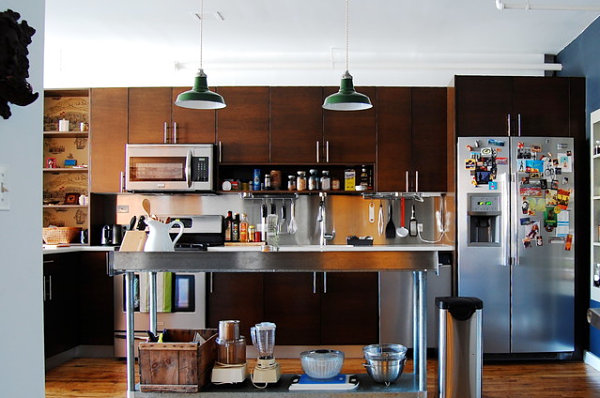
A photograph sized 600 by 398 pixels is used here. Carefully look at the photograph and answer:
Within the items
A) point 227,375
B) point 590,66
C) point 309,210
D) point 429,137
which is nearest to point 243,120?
point 309,210

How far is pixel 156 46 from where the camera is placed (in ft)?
18.8

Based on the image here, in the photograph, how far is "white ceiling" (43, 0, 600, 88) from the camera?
469 cm

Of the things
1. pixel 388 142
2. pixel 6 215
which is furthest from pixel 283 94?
pixel 6 215

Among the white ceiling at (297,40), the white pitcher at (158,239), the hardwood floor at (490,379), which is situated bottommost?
the hardwood floor at (490,379)

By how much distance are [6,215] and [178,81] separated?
4614 mm

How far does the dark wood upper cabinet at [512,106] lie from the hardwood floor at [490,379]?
1.95 m

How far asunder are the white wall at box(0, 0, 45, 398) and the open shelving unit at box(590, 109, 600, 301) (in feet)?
14.0

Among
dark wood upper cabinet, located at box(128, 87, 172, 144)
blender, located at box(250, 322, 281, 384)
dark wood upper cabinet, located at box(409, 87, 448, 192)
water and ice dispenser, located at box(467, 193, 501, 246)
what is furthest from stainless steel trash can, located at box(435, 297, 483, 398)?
dark wood upper cabinet, located at box(128, 87, 172, 144)

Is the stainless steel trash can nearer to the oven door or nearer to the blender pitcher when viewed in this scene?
the blender pitcher

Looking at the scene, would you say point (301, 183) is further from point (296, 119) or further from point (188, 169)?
point (188, 169)

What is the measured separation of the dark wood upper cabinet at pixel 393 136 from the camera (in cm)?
538

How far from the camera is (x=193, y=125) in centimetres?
543

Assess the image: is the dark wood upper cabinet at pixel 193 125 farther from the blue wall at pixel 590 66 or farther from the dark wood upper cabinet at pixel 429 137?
the blue wall at pixel 590 66

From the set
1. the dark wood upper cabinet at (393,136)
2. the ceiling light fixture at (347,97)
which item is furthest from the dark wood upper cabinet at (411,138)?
the ceiling light fixture at (347,97)
